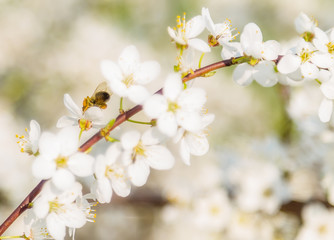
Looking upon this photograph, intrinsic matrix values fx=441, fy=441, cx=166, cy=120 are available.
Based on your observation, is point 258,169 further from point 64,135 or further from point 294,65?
point 64,135

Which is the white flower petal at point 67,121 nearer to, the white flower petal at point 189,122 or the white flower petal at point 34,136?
the white flower petal at point 34,136

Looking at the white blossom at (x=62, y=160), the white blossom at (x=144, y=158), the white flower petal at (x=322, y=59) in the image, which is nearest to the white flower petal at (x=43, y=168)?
the white blossom at (x=62, y=160)

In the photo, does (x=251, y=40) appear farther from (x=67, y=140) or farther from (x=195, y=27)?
(x=67, y=140)

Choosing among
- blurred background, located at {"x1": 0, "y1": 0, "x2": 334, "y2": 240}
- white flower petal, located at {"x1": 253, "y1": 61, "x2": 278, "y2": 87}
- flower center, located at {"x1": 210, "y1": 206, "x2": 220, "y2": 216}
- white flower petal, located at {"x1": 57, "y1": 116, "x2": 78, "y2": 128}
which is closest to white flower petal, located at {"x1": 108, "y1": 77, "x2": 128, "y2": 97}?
white flower petal, located at {"x1": 57, "y1": 116, "x2": 78, "y2": 128}

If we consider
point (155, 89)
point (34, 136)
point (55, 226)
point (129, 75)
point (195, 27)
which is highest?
point (155, 89)

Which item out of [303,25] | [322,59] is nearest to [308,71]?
[322,59]

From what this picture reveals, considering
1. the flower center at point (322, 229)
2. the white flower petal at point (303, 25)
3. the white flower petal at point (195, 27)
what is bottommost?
the white flower petal at point (195, 27)
